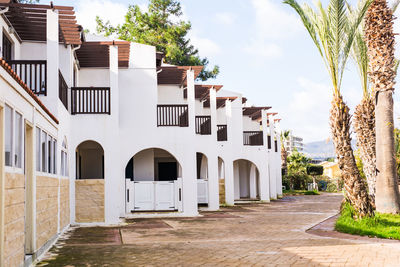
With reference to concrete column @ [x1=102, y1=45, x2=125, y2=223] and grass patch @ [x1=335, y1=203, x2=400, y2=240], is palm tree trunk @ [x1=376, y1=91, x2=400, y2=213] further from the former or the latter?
concrete column @ [x1=102, y1=45, x2=125, y2=223]

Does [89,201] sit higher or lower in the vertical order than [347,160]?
lower

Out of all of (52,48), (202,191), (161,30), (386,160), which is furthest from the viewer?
(161,30)

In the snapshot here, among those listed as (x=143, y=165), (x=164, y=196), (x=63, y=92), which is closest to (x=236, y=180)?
(x=143, y=165)

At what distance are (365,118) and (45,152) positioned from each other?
12.3m

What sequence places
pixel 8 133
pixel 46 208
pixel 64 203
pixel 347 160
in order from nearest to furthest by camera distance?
pixel 8 133 < pixel 46 208 < pixel 347 160 < pixel 64 203

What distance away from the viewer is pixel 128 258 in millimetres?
8914

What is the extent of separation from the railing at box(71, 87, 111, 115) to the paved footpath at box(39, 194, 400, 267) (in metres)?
4.15

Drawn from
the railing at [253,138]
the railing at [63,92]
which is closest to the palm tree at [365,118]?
the railing at [253,138]

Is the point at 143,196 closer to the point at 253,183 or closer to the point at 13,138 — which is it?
the point at 13,138

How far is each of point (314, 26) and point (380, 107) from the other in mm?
4105

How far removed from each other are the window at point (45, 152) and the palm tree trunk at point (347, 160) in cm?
754

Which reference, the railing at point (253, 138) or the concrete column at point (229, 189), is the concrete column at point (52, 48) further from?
the railing at point (253, 138)

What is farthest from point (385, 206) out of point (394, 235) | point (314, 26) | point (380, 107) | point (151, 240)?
point (151, 240)

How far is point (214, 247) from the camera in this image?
10211 millimetres
